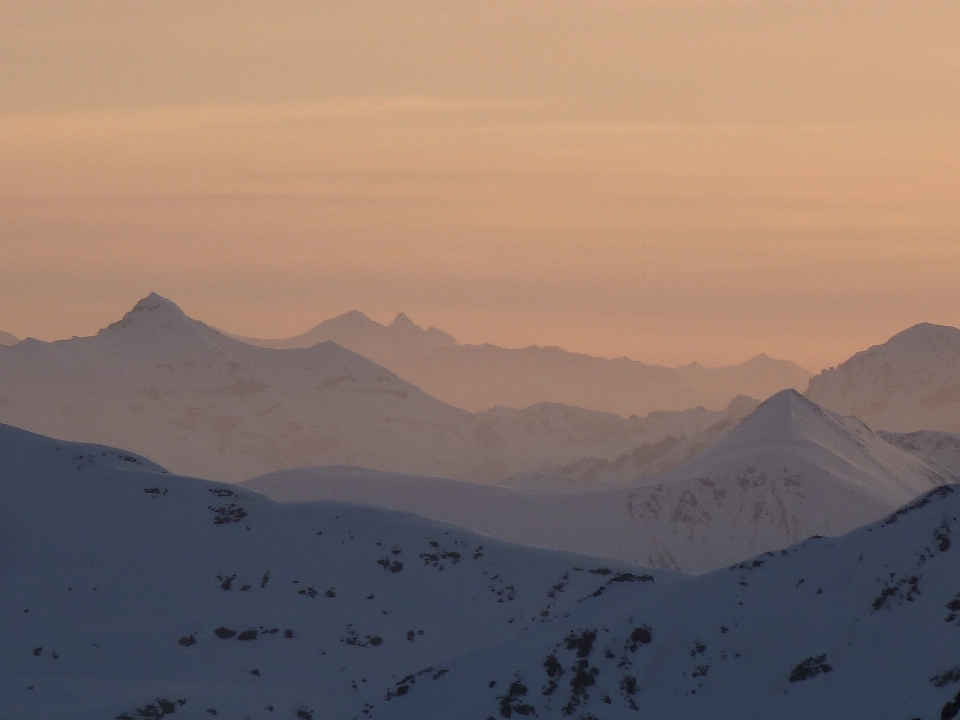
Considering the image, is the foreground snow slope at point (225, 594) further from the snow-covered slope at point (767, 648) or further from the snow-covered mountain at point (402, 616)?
the snow-covered slope at point (767, 648)

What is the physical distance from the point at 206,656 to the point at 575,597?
1461 centimetres

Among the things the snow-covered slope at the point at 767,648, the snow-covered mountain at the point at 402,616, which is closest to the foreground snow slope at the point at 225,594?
the snow-covered mountain at the point at 402,616

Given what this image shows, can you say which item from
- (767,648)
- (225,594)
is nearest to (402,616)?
(225,594)

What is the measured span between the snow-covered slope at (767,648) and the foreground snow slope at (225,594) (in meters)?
4.68

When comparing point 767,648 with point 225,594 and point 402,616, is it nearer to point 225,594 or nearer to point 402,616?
point 402,616

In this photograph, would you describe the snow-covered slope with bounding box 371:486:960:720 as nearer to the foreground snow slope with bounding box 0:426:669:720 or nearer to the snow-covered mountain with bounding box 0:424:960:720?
the snow-covered mountain with bounding box 0:424:960:720

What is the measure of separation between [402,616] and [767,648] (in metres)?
20.3

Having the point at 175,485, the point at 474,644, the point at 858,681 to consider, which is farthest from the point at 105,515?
the point at 858,681

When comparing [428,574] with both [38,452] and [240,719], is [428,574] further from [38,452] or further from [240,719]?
[38,452]

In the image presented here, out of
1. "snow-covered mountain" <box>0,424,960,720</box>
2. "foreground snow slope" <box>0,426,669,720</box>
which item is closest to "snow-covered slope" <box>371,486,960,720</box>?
"snow-covered mountain" <box>0,424,960,720</box>

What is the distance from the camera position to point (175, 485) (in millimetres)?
77438

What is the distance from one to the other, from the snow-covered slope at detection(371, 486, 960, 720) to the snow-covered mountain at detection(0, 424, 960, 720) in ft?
0.22

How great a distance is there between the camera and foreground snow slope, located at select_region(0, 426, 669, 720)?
57062 millimetres

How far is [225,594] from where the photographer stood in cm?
6675
